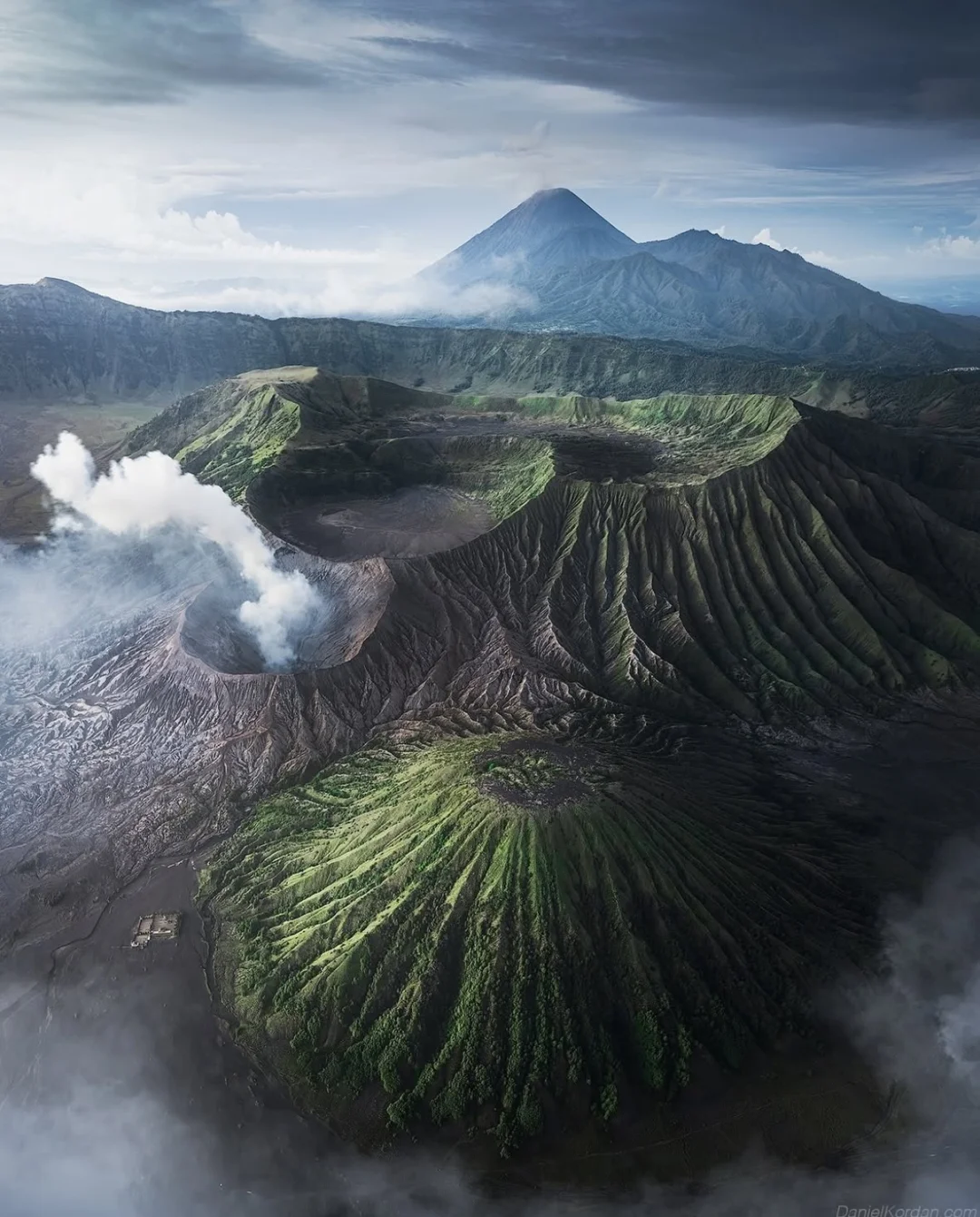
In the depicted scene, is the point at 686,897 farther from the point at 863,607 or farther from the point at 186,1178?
Answer: the point at 863,607

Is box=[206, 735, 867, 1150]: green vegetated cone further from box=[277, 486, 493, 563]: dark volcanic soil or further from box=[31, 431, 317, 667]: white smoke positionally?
box=[277, 486, 493, 563]: dark volcanic soil

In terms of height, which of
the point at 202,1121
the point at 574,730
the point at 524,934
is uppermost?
the point at 524,934

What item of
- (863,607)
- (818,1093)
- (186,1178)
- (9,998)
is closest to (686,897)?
(818,1093)

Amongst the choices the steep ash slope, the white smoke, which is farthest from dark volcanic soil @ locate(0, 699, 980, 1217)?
the white smoke

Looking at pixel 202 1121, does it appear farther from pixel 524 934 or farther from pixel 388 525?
pixel 388 525

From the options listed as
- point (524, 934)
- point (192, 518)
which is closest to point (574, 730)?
point (524, 934)

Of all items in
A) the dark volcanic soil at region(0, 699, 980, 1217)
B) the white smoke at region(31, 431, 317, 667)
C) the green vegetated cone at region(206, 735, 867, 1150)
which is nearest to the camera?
the dark volcanic soil at region(0, 699, 980, 1217)
